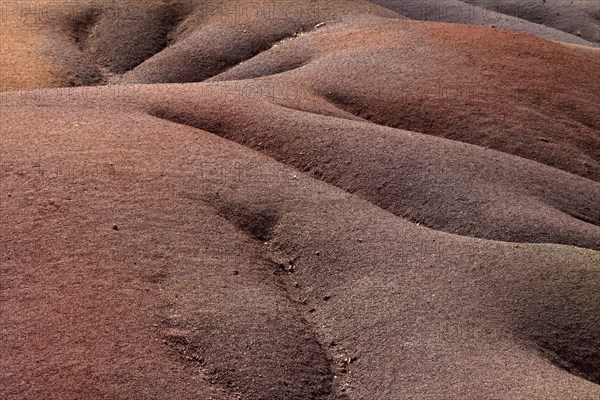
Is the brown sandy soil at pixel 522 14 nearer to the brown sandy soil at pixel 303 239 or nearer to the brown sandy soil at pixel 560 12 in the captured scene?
the brown sandy soil at pixel 560 12

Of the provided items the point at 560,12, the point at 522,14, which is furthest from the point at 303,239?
the point at 560,12

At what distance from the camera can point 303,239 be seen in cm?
1703

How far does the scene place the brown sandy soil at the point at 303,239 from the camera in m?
13.4

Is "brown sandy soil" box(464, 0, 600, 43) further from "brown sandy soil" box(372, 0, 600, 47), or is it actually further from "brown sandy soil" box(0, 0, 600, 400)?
"brown sandy soil" box(0, 0, 600, 400)

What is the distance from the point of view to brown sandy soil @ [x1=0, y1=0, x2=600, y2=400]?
13.4 m

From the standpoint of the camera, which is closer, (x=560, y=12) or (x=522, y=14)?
(x=560, y=12)

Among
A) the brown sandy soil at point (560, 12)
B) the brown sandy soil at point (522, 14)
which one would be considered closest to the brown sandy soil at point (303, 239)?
the brown sandy soil at point (522, 14)

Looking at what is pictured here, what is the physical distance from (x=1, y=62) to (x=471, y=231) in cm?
1764

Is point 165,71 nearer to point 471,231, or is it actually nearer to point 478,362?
point 471,231

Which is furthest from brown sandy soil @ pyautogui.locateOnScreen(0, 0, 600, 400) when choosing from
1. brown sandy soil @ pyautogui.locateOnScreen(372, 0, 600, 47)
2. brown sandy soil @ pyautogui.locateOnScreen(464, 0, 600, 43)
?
brown sandy soil @ pyautogui.locateOnScreen(464, 0, 600, 43)

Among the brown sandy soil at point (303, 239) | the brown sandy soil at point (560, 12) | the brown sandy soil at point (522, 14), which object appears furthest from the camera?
the brown sandy soil at point (560, 12)

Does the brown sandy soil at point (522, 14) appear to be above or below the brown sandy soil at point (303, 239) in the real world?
below

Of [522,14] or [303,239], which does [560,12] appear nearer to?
[522,14]

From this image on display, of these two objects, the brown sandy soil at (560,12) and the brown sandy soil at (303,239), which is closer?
the brown sandy soil at (303,239)
